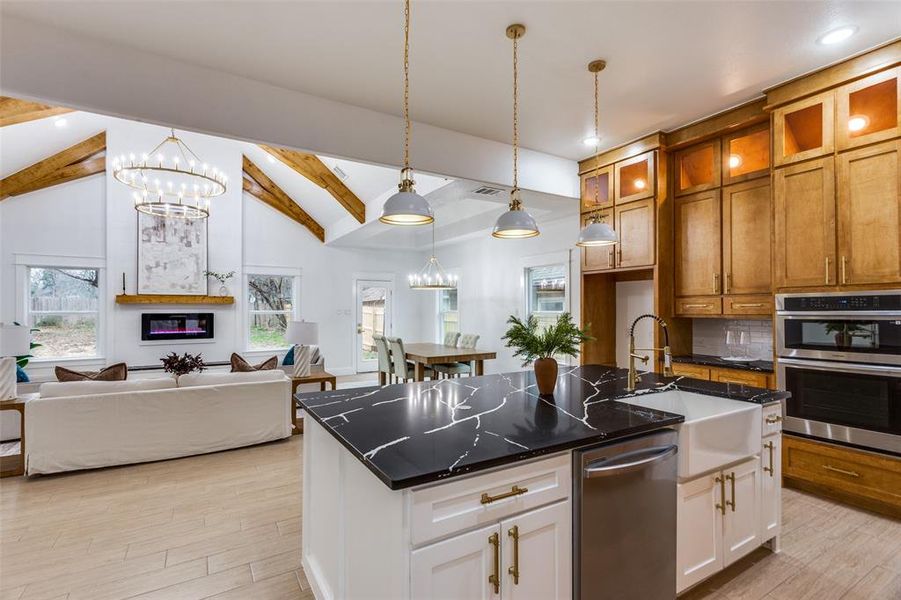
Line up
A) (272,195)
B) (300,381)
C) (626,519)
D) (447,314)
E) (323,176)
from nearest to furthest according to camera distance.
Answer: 1. (626,519)
2. (300,381)
3. (323,176)
4. (272,195)
5. (447,314)

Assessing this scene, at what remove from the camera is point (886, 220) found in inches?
104

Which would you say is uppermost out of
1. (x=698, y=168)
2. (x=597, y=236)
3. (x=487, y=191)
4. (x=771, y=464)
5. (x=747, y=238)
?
(x=698, y=168)

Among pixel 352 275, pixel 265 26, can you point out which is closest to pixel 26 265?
pixel 352 275

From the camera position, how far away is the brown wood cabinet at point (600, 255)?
4309 millimetres

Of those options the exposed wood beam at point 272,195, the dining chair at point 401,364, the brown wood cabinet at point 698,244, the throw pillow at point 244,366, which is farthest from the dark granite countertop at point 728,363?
the exposed wood beam at point 272,195

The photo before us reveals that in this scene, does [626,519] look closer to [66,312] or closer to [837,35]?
[837,35]

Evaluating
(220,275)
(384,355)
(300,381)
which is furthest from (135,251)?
(384,355)

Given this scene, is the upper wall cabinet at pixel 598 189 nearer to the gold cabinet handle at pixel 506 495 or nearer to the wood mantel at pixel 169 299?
the gold cabinet handle at pixel 506 495

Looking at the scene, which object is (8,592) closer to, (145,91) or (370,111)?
(145,91)

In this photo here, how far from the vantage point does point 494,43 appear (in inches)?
101

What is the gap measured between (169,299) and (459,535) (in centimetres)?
713

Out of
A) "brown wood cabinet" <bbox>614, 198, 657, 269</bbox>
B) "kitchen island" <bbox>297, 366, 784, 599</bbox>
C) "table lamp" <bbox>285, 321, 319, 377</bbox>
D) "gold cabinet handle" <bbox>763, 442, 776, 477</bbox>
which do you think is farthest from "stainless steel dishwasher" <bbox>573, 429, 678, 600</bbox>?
"table lamp" <bbox>285, 321, 319, 377</bbox>

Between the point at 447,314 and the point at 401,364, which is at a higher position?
the point at 447,314

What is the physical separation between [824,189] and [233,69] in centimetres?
414
